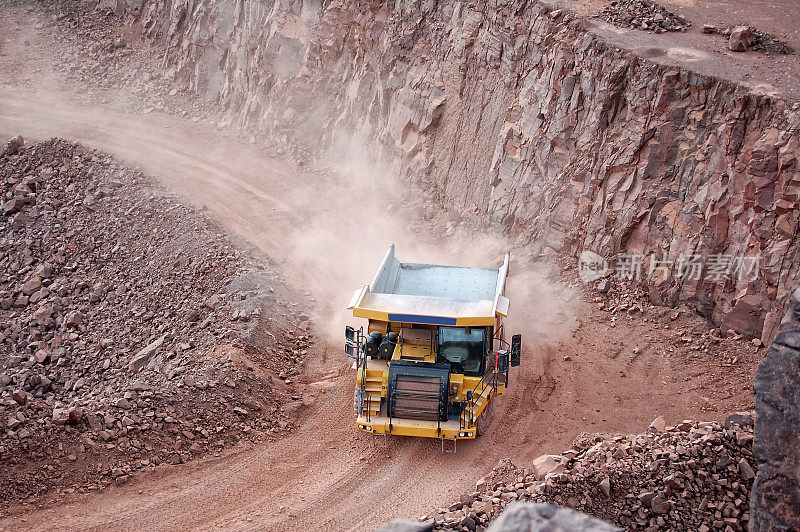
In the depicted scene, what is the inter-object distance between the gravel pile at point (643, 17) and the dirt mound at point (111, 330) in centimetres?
1191

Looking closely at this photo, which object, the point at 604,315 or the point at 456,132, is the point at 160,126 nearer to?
the point at 456,132

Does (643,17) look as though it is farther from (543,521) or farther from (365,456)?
(543,521)

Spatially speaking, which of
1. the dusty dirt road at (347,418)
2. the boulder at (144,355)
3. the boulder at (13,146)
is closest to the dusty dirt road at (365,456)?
the dusty dirt road at (347,418)

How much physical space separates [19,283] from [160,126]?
9719 millimetres

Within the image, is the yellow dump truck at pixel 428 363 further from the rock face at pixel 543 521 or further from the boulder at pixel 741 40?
the boulder at pixel 741 40

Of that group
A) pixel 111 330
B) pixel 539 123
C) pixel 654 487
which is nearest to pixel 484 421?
pixel 654 487

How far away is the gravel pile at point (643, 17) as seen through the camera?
22.3m

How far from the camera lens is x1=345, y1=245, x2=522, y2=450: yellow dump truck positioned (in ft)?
49.7

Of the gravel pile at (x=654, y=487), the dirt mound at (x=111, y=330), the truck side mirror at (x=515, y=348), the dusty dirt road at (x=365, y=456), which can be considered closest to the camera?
the gravel pile at (x=654, y=487)

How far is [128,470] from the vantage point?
14820mm

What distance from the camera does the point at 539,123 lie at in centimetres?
2288

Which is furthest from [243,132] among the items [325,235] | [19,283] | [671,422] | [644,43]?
[671,422]

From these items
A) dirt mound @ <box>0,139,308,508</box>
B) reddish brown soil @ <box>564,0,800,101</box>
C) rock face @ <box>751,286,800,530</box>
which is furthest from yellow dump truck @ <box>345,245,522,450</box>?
reddish brown soil @ <box>564,0,800,101</box>

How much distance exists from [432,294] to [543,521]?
11.2 metres
